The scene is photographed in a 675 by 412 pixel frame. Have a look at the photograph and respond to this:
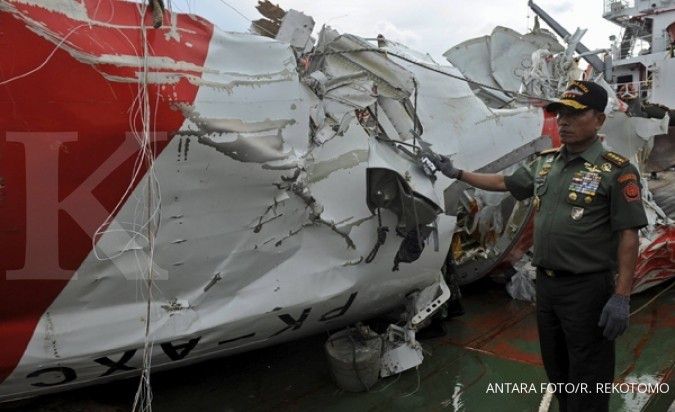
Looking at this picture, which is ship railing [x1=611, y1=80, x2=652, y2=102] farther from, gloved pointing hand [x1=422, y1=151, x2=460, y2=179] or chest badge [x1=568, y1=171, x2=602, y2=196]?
chest badge [x1=568, y1=171, x2=602, y2=196]

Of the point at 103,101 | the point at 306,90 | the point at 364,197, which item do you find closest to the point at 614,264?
the point at 364,197

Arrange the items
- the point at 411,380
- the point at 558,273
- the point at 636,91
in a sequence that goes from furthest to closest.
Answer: the point at 636,91 → the point at 411,380 → the point at 558,273

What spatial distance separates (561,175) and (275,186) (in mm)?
1375

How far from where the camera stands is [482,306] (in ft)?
15.6

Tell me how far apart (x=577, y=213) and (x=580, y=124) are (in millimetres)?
413

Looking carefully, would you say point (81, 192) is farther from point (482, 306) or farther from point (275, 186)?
point (482, 306)

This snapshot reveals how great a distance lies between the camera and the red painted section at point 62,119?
6.59 feet

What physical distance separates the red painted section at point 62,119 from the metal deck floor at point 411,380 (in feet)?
3.34

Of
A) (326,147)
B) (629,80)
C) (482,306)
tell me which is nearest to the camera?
(326,147)

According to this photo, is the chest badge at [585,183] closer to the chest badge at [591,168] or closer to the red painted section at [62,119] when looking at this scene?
the chest badge at [591,168]

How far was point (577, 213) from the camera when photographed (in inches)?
91.1

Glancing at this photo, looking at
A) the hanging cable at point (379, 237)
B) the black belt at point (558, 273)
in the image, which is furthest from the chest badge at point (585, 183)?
the hanging cable at point (379, 237)

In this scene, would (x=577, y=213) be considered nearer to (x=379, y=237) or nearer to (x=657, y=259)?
(x=379, y=237)

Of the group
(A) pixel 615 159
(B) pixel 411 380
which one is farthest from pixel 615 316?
(B) pixel 411 380
